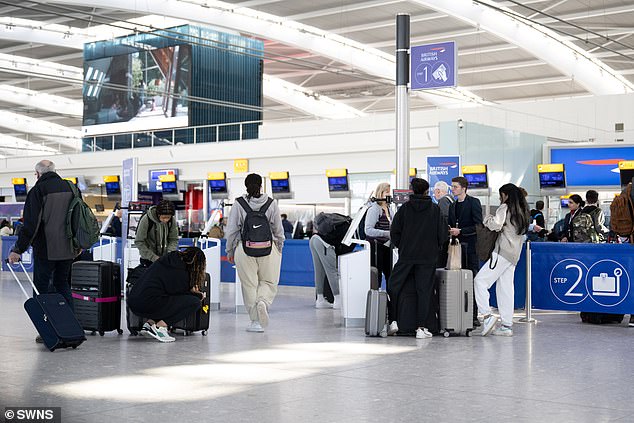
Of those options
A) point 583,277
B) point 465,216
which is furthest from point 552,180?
point 465,216

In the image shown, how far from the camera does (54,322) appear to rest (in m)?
7.02

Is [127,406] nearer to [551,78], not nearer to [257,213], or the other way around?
[257,213]

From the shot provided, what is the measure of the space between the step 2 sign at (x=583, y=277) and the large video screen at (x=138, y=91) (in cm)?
2247

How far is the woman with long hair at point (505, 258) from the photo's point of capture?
8.53 meters

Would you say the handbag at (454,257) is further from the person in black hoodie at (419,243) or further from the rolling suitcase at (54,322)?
the rolling suitcase at (54,322)

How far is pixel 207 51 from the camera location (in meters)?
32.1

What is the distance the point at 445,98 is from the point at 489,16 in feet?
37.6

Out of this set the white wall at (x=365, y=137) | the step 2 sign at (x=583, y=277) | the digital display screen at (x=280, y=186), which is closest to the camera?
the step 2 sign at (x=583, y=277)

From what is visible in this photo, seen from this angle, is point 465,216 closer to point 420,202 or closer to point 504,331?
point 420,202

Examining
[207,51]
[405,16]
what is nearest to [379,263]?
[405,16]

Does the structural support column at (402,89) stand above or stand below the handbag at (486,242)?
above

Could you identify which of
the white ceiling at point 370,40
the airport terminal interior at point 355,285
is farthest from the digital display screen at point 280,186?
the white ceiling at point 370,40

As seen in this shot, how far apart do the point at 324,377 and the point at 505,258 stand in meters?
3.21

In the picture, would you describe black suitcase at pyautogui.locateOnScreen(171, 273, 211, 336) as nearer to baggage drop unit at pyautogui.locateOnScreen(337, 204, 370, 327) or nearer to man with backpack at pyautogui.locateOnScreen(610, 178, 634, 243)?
baggage drop unit at pyautogui.locateOnScreen(337, 204, 370, 327)
